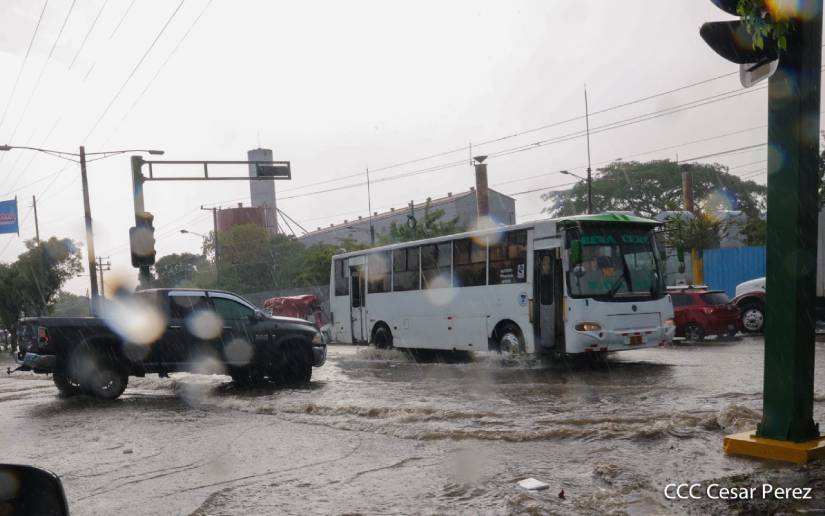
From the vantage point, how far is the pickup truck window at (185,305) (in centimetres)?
1418

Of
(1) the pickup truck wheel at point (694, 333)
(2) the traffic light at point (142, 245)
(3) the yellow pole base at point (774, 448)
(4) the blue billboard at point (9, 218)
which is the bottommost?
(1) the pickup truck wheel at point (694, 333)

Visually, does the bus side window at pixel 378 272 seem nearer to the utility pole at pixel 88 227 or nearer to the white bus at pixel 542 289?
the white bus at pixel 542 289

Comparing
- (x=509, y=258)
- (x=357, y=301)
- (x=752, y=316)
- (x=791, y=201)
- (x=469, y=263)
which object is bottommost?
(x=752, y=316)

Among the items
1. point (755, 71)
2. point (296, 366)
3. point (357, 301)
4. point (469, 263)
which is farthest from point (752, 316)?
point (755, 71)

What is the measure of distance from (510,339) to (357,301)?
687 centimetres

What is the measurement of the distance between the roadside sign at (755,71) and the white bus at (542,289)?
27.3ft

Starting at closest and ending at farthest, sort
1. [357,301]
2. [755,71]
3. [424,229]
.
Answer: [755,71] → [357,301] → [424,229]

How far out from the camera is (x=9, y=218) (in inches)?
1567

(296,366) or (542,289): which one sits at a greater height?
(542,289)

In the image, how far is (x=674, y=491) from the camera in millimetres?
5723

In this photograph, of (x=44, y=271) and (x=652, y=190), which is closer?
(x=44, y=271)

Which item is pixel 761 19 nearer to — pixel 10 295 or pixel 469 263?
pixel 469 263

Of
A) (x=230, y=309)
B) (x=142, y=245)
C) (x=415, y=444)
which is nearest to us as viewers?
(x=415, y=444)

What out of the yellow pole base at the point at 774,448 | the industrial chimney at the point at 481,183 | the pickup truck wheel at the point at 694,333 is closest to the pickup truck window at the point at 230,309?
the yellow pole base at the point at 774,448
